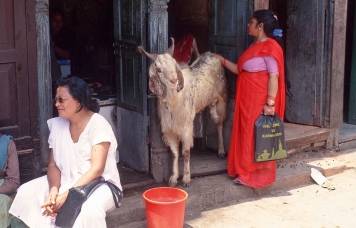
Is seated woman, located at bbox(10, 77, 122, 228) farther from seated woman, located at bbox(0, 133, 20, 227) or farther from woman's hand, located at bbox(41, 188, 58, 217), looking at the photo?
seated woman, located at bbox(0, 133, 20, 227)

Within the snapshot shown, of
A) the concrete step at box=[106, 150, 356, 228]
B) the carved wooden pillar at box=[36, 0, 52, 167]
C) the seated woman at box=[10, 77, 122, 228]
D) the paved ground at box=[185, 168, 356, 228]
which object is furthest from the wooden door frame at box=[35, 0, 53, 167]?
the paved ground at box=[185, 168, 356, 228]

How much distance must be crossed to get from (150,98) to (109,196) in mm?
1753

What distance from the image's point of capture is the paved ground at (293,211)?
5.24 meters

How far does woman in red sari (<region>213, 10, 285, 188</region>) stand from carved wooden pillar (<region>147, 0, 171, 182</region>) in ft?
2.62

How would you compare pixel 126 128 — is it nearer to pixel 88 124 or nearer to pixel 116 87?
pixel 116 87

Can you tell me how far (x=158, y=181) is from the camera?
579cm

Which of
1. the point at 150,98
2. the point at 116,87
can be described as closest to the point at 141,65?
the point at 150,98

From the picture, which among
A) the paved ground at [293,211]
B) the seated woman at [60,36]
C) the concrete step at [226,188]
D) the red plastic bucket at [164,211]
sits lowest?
the paved ground at [293,211]

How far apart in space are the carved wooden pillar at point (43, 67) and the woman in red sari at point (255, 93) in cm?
209

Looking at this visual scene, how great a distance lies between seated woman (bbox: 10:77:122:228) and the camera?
4.06m

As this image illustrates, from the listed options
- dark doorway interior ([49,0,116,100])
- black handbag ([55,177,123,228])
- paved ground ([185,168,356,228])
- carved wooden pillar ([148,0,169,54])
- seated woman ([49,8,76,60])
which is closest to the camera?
black handbag ([55,177,123,228])

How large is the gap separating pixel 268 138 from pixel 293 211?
0.82m

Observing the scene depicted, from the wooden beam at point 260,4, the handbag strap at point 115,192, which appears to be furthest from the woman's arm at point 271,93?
the handbag strap at point 115,192

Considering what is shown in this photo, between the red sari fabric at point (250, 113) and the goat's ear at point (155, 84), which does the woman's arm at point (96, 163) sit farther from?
the red sari fabric at point (250, 113)
